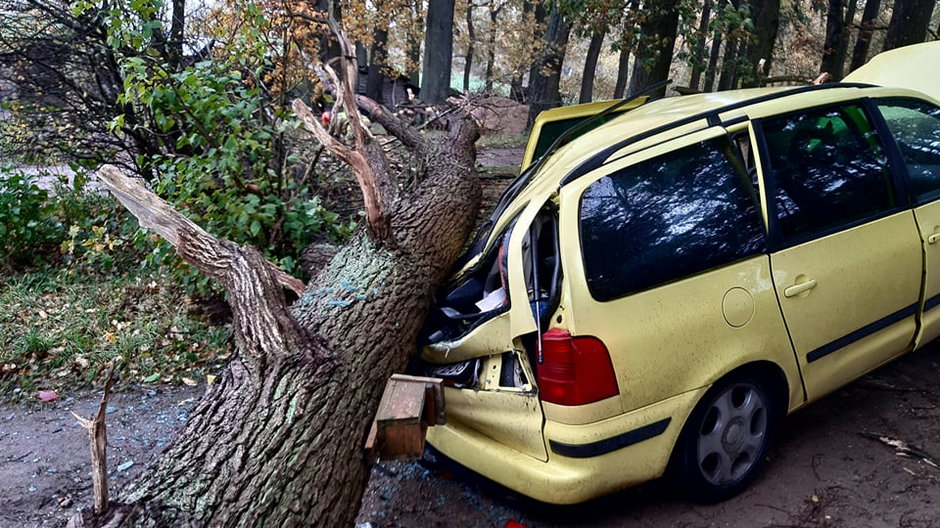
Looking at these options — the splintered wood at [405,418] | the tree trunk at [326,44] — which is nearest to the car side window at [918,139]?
the splintered wood at [405,418]

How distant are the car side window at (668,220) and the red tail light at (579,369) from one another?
21 centimetres

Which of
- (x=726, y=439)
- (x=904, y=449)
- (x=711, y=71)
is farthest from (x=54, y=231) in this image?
(x=711, y=71)

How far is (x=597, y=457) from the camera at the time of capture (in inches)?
107

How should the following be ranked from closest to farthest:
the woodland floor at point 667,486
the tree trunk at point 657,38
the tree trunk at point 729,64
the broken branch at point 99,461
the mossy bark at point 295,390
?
the broken branch at point 99,461 → the mossy bark at point 295,390 → the woodland floor at point 667,486 → the tree trunk at point 657,38 → the tree trunk at point 729,64

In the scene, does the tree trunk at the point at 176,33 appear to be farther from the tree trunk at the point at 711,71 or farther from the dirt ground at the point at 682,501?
the tree trunk at the point at 711,71

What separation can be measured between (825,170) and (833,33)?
48.7 ft

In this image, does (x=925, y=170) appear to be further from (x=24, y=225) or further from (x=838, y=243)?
(x=24, y=225)

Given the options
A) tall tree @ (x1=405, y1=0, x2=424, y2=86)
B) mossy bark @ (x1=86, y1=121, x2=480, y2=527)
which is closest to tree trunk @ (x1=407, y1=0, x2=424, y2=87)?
tall tree @ (x1=405, y1=0, x2=424, y2=86)

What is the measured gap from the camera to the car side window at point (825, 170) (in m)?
3.28

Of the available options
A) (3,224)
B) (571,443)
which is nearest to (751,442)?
(571,443)

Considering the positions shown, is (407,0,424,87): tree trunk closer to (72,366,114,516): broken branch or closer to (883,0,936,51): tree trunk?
(883,0,936,51): tree trunk

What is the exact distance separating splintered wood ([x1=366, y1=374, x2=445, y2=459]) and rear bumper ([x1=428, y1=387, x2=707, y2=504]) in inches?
12.9

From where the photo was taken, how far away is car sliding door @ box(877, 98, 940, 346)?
3668 millimetres

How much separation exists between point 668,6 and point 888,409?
7108 mm
